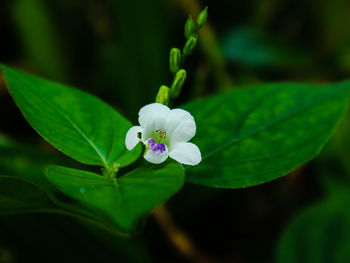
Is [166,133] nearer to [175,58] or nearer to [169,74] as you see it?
[175,58]

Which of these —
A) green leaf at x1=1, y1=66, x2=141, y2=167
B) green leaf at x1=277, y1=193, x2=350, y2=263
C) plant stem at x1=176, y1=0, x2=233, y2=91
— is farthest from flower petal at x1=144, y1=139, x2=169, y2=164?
plant stem at x1=176, y1=0, x2=233, y2=91

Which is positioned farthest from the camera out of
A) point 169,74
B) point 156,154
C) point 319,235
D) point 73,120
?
point 169,74

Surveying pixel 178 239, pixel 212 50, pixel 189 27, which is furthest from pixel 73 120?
pixel 212 50

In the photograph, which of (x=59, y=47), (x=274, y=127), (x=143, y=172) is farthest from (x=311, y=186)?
(x=59, y=47)

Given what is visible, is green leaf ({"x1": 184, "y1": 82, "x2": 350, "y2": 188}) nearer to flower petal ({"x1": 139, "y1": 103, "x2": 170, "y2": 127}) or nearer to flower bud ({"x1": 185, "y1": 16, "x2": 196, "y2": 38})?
flower petal ({"x1": 139, "y1": 103, "x2": 170, "y2": 127})

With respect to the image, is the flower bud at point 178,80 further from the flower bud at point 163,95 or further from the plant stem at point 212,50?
the plant stem at point 212,50
